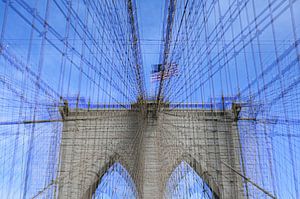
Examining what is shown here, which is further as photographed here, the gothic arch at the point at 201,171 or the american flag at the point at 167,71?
the gothic arch at the point at 201,171

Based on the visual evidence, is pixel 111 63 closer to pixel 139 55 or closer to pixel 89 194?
pixel 139 55

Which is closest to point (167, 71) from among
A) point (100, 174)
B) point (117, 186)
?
point (117, 186)

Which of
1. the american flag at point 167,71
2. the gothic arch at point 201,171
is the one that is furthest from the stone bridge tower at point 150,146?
the american flag at point 167,71

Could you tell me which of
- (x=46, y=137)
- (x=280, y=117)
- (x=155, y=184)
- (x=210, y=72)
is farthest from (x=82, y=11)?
(x=155, y=184)

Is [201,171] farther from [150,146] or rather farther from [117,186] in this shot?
[117,186]

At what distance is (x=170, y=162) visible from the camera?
11.2 metres

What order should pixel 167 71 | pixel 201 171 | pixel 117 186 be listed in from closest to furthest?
pixel 117 186 → pixel 167 71 → pixel 201 171

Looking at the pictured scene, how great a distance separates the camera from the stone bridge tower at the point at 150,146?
10.9 meters

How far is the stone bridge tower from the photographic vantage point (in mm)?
10859

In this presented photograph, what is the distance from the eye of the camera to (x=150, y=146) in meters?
12.2

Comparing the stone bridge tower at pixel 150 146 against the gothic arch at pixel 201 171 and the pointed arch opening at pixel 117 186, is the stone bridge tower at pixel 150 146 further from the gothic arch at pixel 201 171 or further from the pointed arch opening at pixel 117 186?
the pointed arch opening at pixel 117 186

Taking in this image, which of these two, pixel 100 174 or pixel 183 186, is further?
pixel 100 174

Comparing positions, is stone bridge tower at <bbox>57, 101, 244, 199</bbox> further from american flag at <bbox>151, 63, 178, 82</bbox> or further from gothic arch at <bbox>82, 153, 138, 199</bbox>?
american flag at <bbox>151, 63, 178, 82</bbox>

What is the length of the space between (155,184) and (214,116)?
9.56 ft
